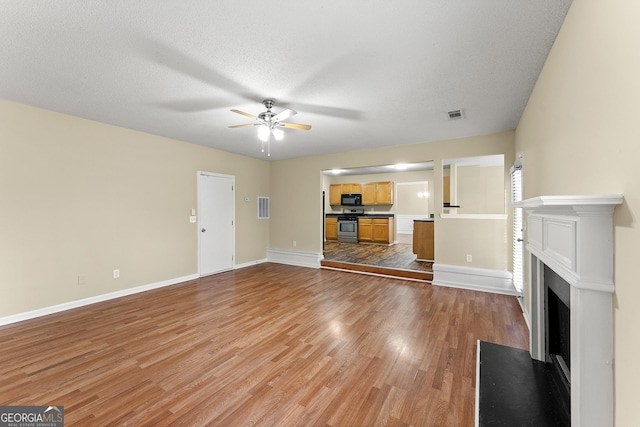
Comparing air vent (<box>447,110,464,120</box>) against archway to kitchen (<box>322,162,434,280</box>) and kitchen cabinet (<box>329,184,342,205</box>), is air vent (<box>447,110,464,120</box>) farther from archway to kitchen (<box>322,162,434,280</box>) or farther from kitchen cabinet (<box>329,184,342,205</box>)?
kitchen cabinet (<box>329,184,342,205</box>)

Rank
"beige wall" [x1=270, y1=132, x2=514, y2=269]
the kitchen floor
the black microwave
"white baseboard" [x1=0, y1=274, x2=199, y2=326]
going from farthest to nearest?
the black microwave
the kitchen floor
"beige wall" [x1=270, y1=132, x2=514, y2=269]
"white baseboard" [x1=0, y1=274, x2=199, y2=326]

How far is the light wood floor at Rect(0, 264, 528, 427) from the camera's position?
1.73 metres

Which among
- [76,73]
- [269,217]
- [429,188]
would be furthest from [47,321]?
[429,188]

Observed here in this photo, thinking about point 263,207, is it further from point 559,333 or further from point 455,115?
point 559,333

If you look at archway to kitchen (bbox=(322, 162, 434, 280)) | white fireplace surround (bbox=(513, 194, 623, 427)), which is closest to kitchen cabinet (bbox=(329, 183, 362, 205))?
archway to kitchen (bbox=(322, 162, 434, 280))

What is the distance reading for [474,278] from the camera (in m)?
4.34

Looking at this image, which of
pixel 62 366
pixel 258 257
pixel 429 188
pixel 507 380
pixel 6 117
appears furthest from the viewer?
pixel 429 188

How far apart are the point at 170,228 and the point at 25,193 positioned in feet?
6.01

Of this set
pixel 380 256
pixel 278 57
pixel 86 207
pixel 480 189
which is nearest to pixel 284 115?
pixel 278 57

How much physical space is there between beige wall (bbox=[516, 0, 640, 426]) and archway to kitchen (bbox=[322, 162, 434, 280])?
4833 millimetres

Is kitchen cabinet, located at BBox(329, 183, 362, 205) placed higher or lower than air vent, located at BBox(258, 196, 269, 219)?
higher

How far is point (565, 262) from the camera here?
130cm

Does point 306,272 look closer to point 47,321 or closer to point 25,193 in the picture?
point 47,321

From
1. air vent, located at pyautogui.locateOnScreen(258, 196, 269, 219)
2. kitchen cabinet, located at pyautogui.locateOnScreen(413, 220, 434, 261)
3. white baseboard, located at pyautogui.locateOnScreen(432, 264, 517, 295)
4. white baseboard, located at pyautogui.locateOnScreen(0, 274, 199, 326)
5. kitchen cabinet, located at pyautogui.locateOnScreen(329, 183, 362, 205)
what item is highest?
kitchen cabinet, located at pyautogui.locateOnScreen(329, 183, 362, 205)
